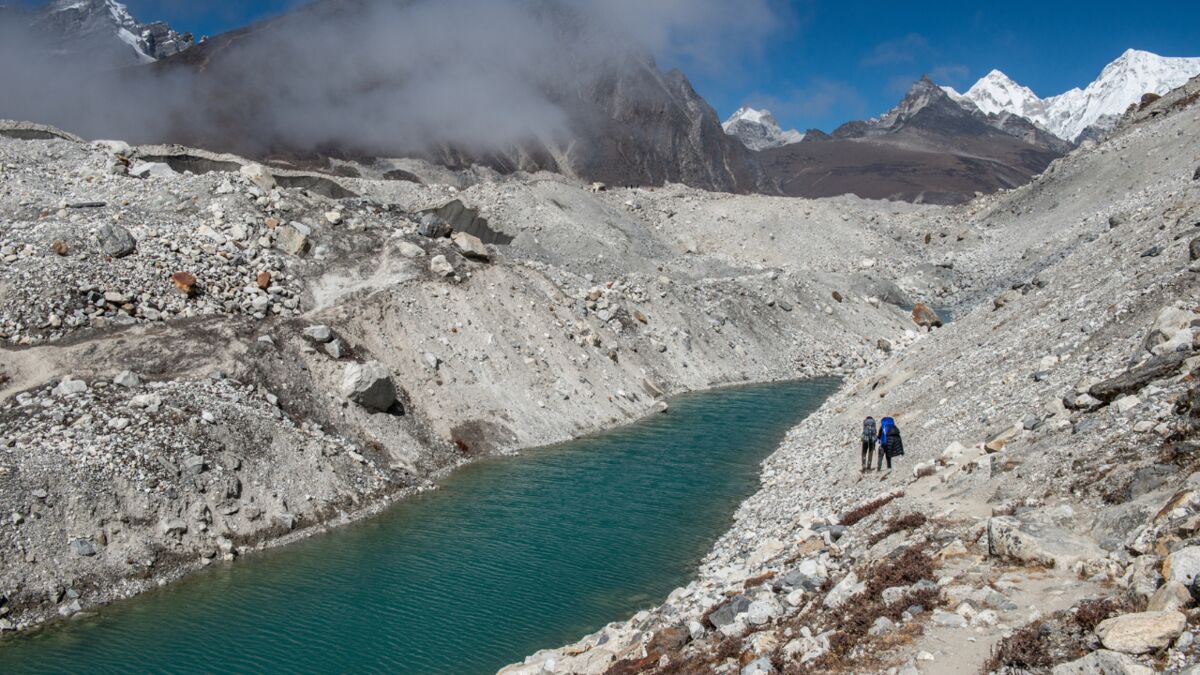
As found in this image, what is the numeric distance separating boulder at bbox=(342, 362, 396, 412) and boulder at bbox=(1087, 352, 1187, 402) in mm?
28957

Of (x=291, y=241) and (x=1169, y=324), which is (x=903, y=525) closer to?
(x=1169, y=324)

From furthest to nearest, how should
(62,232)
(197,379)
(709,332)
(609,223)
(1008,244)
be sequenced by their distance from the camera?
(1008,244) → (609,223) → (709,332) → (62,232) → (197,379)

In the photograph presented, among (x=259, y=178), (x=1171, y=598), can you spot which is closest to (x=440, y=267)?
(x=259, y=178)

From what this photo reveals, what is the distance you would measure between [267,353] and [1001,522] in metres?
31.4

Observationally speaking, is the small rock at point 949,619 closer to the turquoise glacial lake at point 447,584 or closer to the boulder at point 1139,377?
the boulder at point 1139,377

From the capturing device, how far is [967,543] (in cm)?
1623

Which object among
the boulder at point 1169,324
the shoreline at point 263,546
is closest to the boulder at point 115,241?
the shoreline at point 263,546

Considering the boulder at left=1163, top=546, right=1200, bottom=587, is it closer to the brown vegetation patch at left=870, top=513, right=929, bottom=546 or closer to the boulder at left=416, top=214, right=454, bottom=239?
the brown vegetation patch at left=870, top=513, right=929, bottom=546

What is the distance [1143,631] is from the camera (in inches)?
394

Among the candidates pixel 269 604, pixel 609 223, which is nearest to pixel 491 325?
pixel 269 604

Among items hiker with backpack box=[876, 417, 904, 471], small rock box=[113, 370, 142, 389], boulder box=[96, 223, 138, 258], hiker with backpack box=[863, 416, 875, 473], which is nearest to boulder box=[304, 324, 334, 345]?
small rock box=[113, 370, 142, 389]

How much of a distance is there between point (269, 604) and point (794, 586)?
626 inches

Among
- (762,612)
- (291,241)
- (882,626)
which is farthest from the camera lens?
(291,241)

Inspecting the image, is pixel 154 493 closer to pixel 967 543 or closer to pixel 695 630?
pixel 695 630
